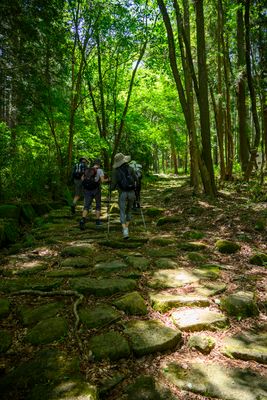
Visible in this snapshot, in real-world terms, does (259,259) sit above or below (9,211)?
below

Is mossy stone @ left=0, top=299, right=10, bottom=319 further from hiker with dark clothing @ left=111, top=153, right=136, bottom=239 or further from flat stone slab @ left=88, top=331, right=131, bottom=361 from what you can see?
hiker with dark clothing @ left=111, top=153, right=136, bottom=239

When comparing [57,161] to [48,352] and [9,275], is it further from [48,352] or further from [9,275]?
[48,352]

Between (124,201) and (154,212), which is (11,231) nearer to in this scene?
(124,201)

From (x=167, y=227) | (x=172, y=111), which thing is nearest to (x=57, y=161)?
(x=167, y=227)

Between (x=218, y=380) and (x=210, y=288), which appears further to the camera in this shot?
(x=210, y=288)

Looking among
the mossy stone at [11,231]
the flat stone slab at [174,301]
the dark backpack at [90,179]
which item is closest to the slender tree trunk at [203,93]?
the dark backpack at [90,179]


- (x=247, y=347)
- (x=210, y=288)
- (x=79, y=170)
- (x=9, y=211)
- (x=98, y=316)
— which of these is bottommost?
(x=247, y=347)

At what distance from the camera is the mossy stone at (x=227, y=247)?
6.58 m

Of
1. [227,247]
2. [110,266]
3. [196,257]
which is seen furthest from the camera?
[227,247]

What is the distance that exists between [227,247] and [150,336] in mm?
3596

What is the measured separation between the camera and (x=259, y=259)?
593 centimetres

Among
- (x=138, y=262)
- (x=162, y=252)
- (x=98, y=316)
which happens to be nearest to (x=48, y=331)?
(x=98, y=316)

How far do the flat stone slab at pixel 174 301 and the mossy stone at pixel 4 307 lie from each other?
1.80 m

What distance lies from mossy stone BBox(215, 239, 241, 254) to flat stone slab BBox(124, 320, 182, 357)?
3214mm
